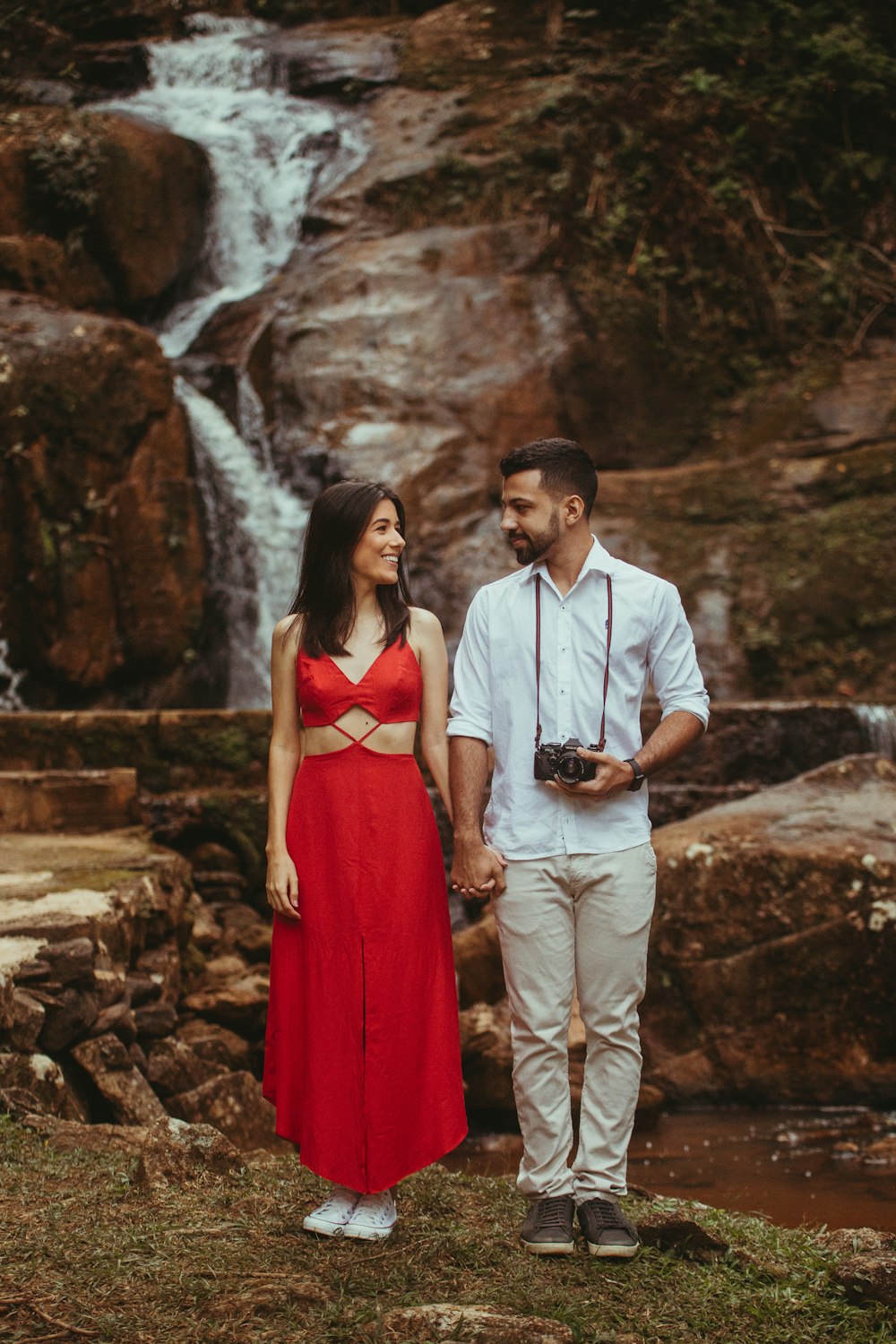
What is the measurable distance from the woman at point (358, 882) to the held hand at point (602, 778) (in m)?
0.42

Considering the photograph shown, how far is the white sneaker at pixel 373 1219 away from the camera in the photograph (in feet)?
9.70

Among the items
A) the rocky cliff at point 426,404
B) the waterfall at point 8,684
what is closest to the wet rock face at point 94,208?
the rocky cliff at point 426,404

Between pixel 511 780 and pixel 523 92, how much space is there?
14882 millimetres

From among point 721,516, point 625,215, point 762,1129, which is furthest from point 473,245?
point 762,1129

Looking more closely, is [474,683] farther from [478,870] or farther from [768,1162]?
[768,1162]

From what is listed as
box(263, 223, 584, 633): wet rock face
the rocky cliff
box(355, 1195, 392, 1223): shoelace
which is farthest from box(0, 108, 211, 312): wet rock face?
box(355, 1195, 392, 1223): shoelace

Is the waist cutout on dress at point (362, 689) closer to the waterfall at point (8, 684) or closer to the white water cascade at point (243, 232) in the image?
the waterfall at point (8, 684)

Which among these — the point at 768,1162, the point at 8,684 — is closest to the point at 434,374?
the point at 8,684

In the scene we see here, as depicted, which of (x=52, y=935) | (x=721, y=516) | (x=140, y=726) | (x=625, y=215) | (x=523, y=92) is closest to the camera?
(x=52, y=935)

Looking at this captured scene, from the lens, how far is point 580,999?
293cm

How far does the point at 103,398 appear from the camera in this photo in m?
10.5

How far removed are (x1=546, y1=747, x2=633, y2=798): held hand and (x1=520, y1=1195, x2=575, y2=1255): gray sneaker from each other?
97 centimetres

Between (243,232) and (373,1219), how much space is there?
45.8ft

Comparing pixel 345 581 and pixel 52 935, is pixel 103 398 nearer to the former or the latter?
pixel 52 935
